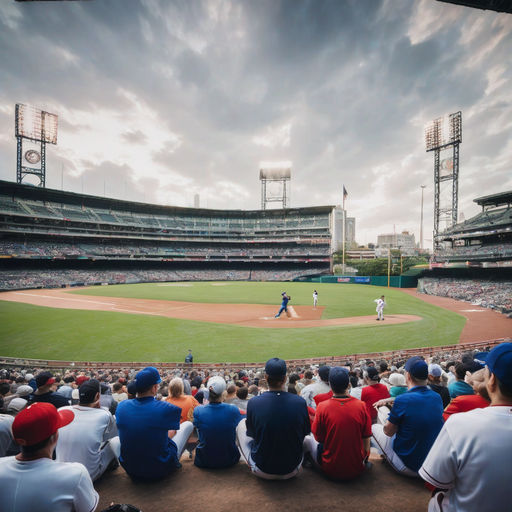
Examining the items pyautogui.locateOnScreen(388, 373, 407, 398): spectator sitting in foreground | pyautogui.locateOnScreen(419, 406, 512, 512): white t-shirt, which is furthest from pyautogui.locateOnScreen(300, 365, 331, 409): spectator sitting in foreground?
pyautogui.locateOnScreen(419, 406, 512, 512): white t-shirt

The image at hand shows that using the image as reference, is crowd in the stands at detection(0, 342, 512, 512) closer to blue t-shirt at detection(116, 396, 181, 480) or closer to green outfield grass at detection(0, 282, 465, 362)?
blue t-shirt at detection(116, 396, 181, 480)

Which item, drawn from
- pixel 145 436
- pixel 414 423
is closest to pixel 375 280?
pixel 414 423

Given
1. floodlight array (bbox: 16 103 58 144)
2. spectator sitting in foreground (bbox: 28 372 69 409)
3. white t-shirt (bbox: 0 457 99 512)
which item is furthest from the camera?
floodlight array (bbox: 16 103 58 144)

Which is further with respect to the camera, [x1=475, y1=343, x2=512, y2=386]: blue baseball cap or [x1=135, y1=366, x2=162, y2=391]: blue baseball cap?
[x1=135, y1=366, x2=162, y2=391]: blue baseball cap

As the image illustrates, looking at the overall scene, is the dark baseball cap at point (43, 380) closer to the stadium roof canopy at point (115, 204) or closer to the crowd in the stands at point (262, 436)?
the crowd in the stands at point (262, 436)

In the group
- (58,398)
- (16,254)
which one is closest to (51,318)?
(58,398)

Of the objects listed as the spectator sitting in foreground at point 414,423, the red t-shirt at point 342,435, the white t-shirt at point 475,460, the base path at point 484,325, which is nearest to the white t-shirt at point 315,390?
the spectator sitting in foreground at point 414,423

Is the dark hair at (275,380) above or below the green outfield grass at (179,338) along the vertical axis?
above
